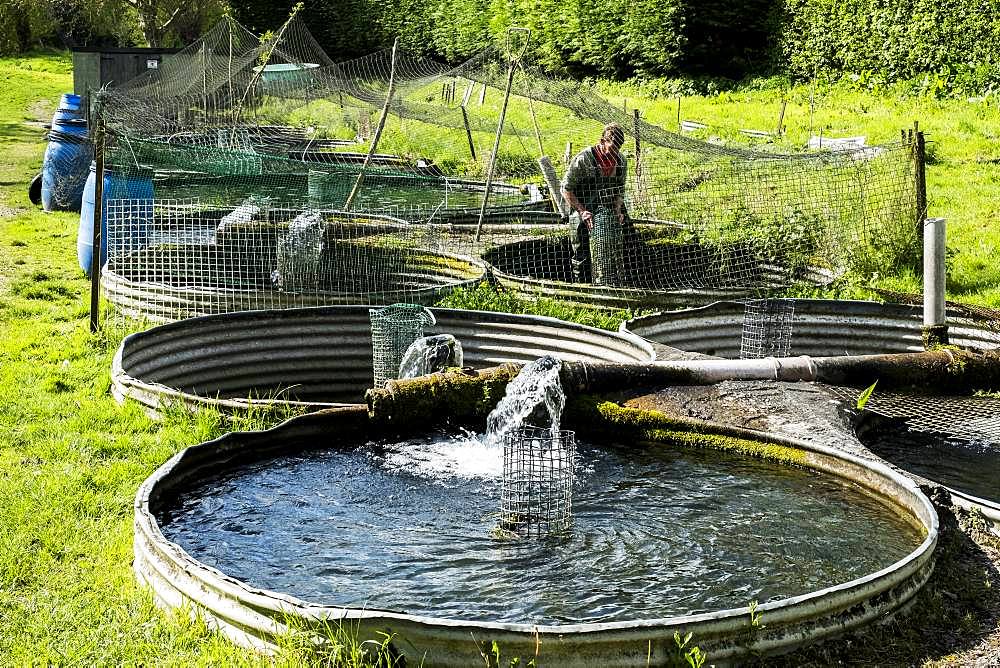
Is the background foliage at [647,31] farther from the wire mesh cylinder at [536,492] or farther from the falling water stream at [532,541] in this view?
the wire mesh cylinder at [536,492]

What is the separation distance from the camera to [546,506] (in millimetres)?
5336

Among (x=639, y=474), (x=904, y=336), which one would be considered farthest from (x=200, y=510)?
(x=904, y=336)

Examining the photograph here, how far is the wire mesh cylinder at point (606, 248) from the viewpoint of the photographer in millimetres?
10625

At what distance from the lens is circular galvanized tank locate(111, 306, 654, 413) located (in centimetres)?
776

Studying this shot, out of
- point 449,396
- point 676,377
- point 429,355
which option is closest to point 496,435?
point 449,396

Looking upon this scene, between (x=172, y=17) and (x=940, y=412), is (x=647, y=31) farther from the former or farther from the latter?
(x=940, y=412)

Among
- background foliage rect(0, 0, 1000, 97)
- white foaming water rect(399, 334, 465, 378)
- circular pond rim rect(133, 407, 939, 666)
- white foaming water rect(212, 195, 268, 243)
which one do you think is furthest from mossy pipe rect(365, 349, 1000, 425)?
background foliage rect(0, 0, 1000, 97)

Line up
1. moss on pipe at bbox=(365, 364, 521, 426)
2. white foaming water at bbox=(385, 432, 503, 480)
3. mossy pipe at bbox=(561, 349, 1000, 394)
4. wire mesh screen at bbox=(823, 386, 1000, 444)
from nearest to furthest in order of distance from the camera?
1. white foaming water at bbox=(385, 432, 503, 480)
2. moss on pipe at bbox=(365, 364, 521, 426)
3. mossy pipe at bbox=(561, 349, 1000, 394)
4. wire mesh screen at bbox=(823, 386, 1000, 444)

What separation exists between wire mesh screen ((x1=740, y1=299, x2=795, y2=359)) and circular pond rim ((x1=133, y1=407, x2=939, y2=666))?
404 centimetres

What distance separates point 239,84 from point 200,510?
16.1 meters

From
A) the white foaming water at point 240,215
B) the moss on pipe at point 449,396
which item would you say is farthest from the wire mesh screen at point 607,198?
the moss on pipe at point 449,396

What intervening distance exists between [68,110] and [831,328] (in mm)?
10378

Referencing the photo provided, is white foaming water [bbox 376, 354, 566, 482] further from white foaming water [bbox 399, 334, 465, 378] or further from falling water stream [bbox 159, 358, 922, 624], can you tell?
white foaming water [bbox 399, 334, 465, 378]

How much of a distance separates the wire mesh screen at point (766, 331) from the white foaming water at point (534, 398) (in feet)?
9.14
